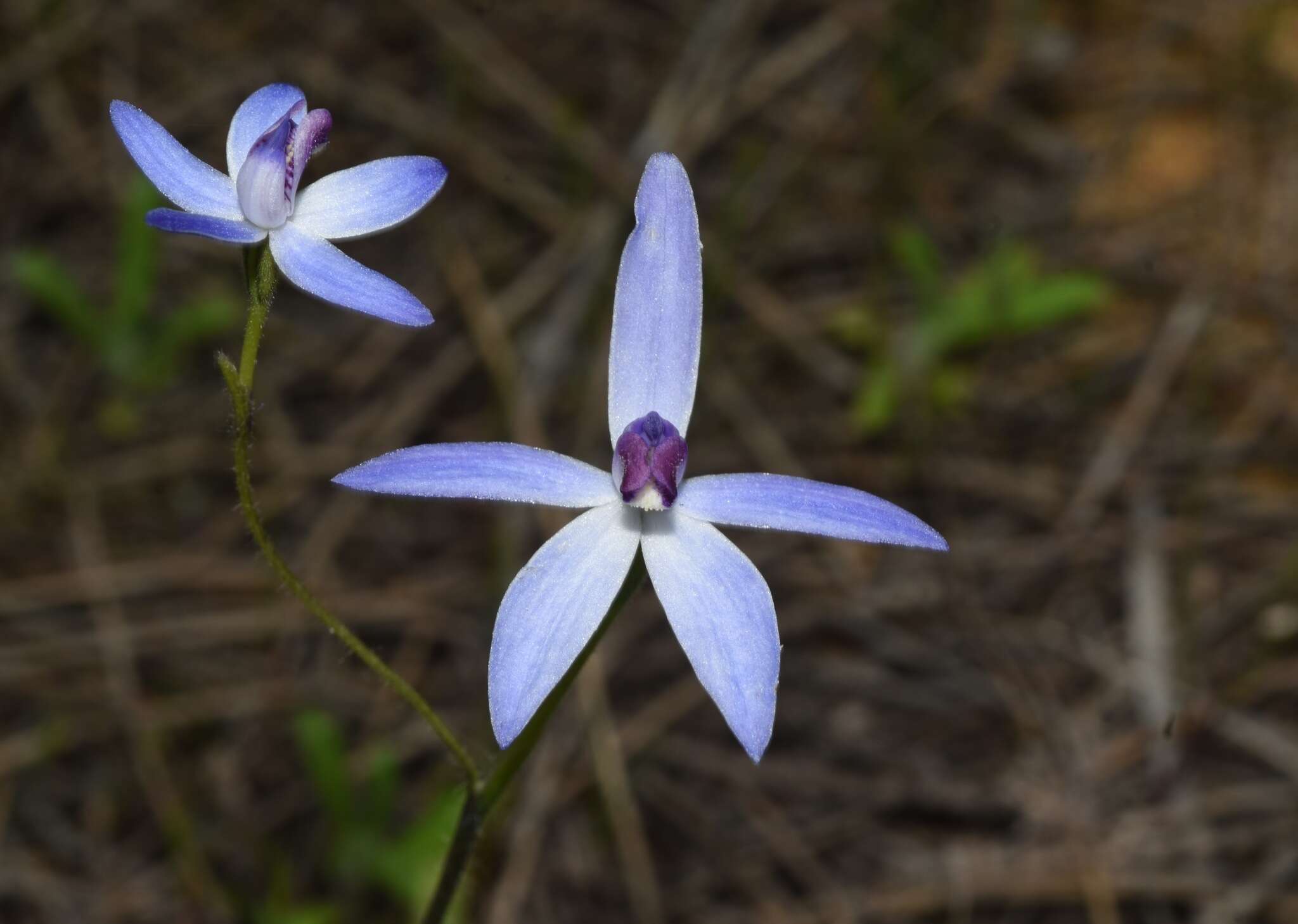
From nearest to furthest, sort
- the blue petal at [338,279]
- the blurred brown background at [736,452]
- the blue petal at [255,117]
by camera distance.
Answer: the blue petal at [338,279] < the blue petal at [255,117] < the blurred brown background at [736,452]

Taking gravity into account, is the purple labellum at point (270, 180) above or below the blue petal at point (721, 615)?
above

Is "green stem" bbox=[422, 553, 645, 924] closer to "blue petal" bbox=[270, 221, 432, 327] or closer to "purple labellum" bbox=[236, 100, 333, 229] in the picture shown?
"blue petal" bbox=[270, 221, 432, 327]

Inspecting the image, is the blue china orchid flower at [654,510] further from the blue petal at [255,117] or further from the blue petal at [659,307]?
the blue petal at [255,117]

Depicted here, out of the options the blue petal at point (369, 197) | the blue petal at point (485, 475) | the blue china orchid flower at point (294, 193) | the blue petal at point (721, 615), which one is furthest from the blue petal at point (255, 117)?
the blue petal at point (721, 615)

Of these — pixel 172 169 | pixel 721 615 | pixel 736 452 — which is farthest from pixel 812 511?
pixel 736 452

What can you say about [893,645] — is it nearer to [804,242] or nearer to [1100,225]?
[804,242]

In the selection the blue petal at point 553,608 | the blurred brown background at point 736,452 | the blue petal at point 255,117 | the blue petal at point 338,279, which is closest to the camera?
the blue petal at point 553,608

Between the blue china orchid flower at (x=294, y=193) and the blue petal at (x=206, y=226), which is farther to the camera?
the blue china orchid flower at (x=294, y=193)

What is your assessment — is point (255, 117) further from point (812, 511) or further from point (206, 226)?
point (812, 511)
